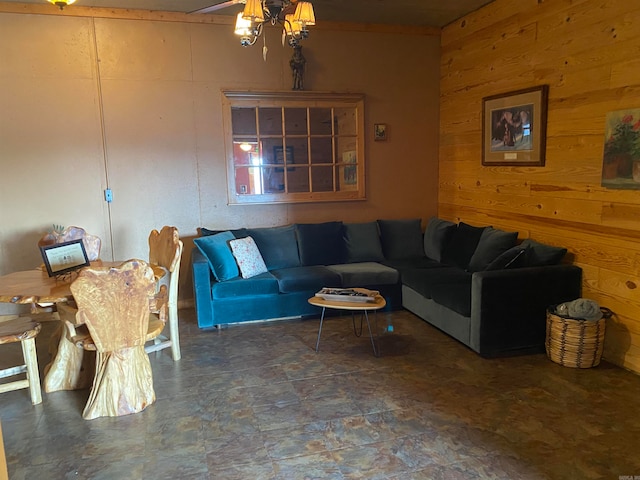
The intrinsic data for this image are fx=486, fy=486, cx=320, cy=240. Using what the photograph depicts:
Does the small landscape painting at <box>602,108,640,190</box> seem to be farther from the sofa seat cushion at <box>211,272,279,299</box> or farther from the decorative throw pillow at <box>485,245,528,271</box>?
the sofa seat cushion at <box>211,272,279,299</box>

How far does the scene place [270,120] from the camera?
5.07 metres

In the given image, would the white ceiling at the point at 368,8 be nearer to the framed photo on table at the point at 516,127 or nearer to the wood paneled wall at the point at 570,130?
the wood paneled wall at the point at 570,130

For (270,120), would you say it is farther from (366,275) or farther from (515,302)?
(515,302)

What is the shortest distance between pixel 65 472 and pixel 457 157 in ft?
14.6

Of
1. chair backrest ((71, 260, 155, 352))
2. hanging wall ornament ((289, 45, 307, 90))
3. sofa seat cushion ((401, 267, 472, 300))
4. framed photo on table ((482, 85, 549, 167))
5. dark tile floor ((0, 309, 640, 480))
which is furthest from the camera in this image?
hanging wall ornament ((289, 45, 307, 90))

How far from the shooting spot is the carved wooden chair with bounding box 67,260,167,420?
2621 millimetres

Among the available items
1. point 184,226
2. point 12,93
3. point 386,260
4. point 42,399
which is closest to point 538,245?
point 386,260

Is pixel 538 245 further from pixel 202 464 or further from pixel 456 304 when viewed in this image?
pixel 202 464

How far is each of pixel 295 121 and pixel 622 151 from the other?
9.94 ft

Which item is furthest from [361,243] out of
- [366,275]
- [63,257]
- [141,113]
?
[63,257]

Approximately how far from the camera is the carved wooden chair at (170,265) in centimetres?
343

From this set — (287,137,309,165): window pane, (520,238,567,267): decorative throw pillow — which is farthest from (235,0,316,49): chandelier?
(520,238,567,267): decorative throw pillow

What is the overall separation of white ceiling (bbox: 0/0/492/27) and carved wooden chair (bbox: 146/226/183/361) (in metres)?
2.18

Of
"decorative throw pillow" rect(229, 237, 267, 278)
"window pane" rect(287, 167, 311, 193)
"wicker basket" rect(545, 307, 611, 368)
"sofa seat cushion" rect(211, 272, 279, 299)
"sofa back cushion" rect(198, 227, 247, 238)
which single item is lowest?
"wicker basket" rect(545, 307, 611, 368)
